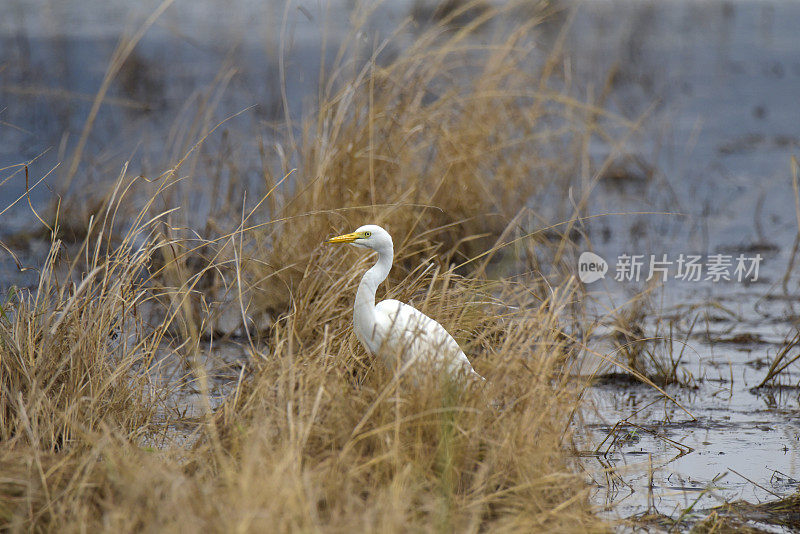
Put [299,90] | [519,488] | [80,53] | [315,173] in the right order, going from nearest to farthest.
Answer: [519,488] < [315,173] < [299,90] < [80,53]

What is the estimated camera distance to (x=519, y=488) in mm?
2436

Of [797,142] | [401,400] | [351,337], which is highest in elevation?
[401,400]

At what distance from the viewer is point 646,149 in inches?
369

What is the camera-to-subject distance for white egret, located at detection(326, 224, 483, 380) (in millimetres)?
2877

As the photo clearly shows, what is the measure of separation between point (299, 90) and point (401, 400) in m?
8.60

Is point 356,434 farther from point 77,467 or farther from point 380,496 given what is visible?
point 77,467

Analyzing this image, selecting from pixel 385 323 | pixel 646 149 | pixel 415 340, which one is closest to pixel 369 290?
pixel 385 323

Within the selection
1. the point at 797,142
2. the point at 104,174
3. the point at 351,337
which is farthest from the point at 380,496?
the point at 797,142

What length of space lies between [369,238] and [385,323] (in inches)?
10.6

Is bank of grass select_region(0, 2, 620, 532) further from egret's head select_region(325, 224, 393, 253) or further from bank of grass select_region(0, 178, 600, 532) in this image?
egret's head select_region(325, 224, 393, 253)

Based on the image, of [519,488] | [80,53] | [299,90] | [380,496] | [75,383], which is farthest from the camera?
[80,53]

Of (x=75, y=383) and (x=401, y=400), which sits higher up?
(x=401, y=400)

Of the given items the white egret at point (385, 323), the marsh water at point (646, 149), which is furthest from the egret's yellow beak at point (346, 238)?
the marsh water at point (646, 149)

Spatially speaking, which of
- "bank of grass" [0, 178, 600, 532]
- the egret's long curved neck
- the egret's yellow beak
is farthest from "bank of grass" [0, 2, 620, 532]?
the egret's yellow beak
